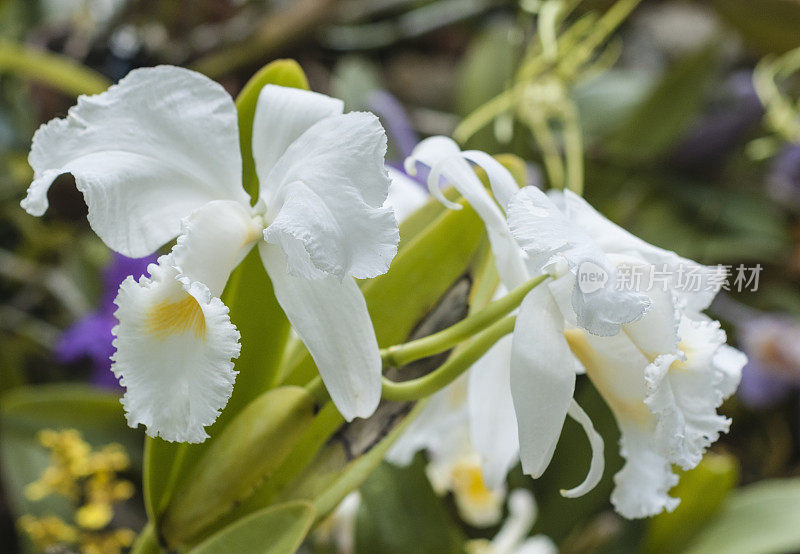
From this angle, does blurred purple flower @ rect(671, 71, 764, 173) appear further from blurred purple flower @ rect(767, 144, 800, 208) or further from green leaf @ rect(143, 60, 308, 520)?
green leaf @ rect(143, 60, 308, 520)

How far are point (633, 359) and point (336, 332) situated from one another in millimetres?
99

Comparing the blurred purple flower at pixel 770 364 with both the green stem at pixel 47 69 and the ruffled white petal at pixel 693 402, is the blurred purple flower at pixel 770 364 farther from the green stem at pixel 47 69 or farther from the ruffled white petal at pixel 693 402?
the green stem at pixel 47 69

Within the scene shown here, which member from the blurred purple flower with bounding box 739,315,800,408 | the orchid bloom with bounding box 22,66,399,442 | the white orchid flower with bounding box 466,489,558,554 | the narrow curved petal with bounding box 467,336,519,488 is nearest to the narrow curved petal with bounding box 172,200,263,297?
the orchid bloom with bounding box 22,66,399,442

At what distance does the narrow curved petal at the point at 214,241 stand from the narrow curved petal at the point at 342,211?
0.06 ft

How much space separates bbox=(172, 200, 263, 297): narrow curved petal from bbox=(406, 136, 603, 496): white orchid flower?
7 centimetres

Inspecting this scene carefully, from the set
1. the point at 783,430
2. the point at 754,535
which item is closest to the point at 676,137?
the point at 783,430

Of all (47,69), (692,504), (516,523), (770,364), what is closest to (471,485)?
(516,523)

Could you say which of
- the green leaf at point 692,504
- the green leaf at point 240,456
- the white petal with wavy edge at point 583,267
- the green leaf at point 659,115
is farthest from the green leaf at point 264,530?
the green leaf at point 659,115

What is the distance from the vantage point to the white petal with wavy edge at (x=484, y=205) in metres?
0.26

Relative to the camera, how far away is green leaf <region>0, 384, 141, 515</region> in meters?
0.57

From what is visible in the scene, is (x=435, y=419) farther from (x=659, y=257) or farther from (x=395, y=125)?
(x=395, y=125)

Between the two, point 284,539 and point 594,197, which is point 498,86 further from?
point 284,539

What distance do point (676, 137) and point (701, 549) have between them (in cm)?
44

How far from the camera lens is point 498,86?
30.1 inches
